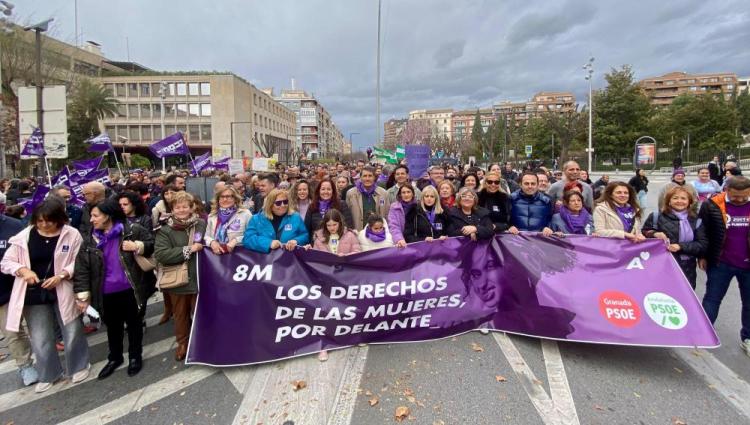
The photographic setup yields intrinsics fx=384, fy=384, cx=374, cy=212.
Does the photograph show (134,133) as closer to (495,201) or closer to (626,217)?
(495,201)

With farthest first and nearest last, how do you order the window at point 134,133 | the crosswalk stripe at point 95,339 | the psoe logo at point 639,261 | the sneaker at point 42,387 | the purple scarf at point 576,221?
the window at point 134,133 < the purple scarf at point 576,221 < the crosswalk stripe at point 95,339 < the psoe logo at point 639,261 < the sneaker at point 42,387

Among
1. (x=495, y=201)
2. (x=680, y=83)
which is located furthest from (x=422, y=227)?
(x=680, y=83)

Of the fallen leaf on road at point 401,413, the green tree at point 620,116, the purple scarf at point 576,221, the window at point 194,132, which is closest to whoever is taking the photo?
the fallen leaf on road at point 401,413

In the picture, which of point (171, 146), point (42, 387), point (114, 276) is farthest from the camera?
point (171, 146)

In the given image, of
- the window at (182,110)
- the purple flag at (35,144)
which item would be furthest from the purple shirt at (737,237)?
the window at (182,110)

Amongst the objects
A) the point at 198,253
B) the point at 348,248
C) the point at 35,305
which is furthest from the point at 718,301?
the point at 35,305

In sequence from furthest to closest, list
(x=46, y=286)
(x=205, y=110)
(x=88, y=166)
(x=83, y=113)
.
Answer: (x=205, y=110), (x=83, y=113), (x=88, y=166), (x=46, y=286)

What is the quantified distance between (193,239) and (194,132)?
5989 cm

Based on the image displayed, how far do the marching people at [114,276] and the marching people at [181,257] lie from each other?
0.19 m

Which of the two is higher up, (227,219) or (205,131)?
(205,131)

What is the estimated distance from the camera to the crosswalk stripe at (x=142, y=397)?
3.15 metres

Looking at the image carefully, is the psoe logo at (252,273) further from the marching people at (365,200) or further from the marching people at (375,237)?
the marching people at (365,200)

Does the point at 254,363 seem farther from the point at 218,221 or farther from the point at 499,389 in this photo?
the point at 499,389

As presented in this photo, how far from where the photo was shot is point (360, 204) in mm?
6219
